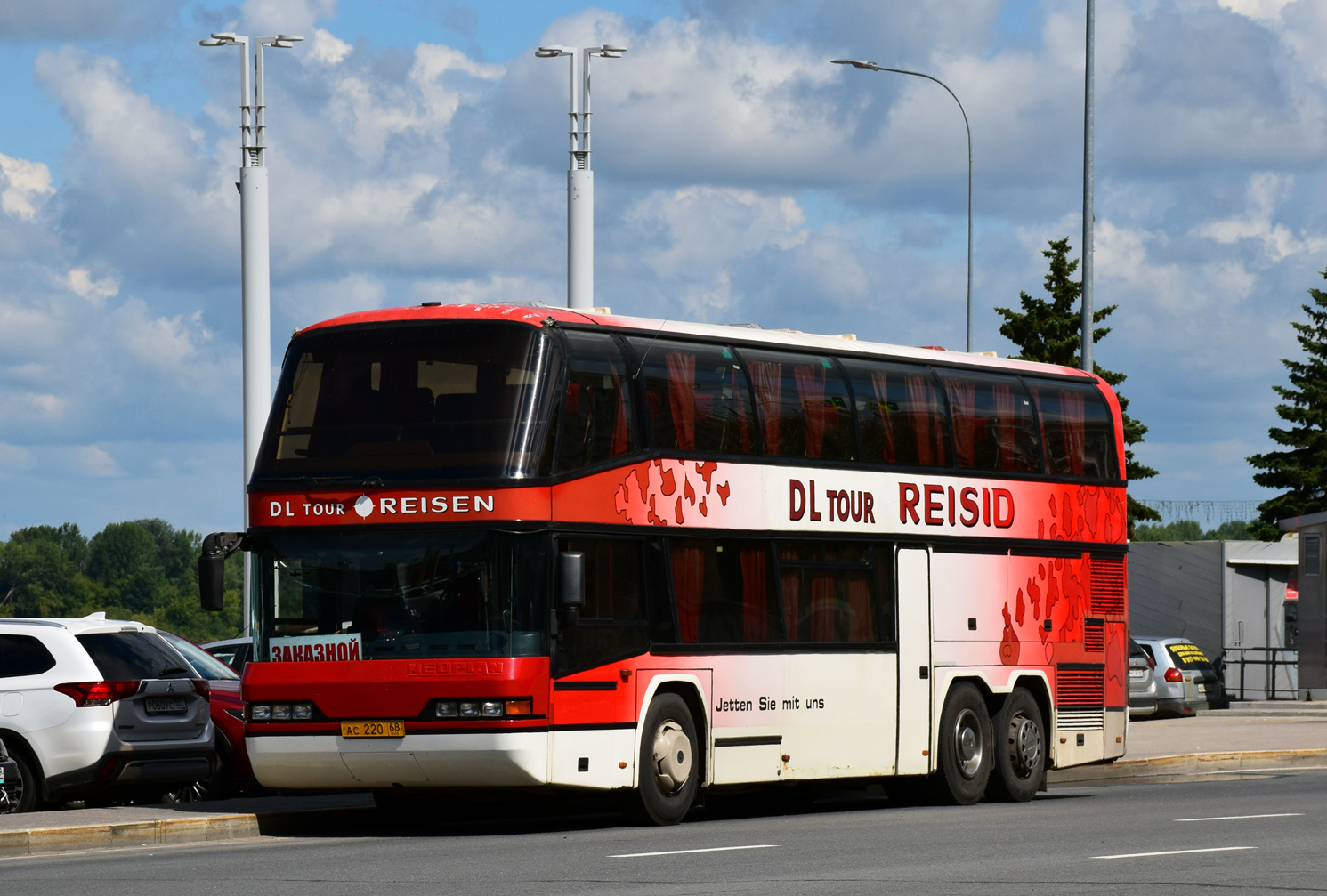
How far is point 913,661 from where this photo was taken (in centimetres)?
1991

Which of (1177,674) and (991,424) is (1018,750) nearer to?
(991,424)

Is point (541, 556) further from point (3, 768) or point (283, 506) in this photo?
point (3, 768)

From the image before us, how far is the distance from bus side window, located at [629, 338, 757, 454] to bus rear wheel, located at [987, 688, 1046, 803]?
4.48 m

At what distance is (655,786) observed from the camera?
56.5 feet

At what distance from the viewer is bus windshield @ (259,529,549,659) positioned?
53.6 feet

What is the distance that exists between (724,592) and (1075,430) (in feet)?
18.2

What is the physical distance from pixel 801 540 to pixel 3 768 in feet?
22.3

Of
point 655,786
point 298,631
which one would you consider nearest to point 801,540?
point 655,786

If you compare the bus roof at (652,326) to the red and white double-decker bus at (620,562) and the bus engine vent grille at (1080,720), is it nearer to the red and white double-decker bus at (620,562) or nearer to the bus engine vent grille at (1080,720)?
the red and white double-decker bus at (620,562)

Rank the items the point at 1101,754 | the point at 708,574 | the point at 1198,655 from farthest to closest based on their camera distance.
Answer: the point at 1198,655 < the point at 1101,754 < the point at 708,574

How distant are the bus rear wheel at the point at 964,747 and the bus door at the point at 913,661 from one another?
0.28 meters

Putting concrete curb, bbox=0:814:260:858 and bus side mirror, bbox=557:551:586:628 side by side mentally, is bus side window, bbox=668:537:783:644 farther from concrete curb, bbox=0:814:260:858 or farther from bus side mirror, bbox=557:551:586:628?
concrete curb, bbox=0:814:260:858

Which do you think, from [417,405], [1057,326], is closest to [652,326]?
[417,405]

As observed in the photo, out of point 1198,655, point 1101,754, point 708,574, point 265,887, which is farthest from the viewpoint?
point 1198,655
